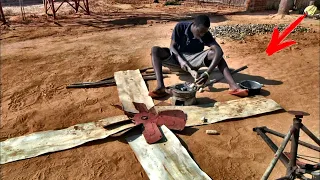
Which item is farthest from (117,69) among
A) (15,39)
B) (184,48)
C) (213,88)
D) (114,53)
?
(15,39)

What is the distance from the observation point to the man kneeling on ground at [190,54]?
14.1 feet

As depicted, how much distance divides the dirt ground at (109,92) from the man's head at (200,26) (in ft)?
3.02

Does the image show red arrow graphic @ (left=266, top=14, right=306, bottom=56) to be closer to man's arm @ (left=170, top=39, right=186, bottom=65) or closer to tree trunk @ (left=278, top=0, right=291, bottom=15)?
tree trunk @ (left=278, top=0, right=291, bottom=15)

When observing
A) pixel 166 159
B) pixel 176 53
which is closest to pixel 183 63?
pixel 176 53

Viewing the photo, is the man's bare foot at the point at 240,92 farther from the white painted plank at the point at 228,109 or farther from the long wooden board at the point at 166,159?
the long wooden board at the point at 166,159

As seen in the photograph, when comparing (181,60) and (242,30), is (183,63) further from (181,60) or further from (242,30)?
(242,30)

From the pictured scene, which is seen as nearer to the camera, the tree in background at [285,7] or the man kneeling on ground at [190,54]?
the man kneeling on ground at [190,54]

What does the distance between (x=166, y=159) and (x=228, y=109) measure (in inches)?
53.6

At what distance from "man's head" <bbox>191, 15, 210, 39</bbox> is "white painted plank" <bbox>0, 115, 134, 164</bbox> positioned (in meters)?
1.66

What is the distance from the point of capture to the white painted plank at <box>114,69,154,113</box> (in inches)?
161

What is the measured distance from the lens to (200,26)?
4.18 meters

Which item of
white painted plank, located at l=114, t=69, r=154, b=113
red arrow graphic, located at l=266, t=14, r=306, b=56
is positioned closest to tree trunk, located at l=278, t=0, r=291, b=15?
red arrow graphic, located at l=266, t=14, r=306, b=56

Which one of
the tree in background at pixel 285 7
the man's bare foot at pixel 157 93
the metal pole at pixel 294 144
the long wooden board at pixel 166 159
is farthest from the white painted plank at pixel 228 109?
the tree in background at pixel 285 7

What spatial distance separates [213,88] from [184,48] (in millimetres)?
787
